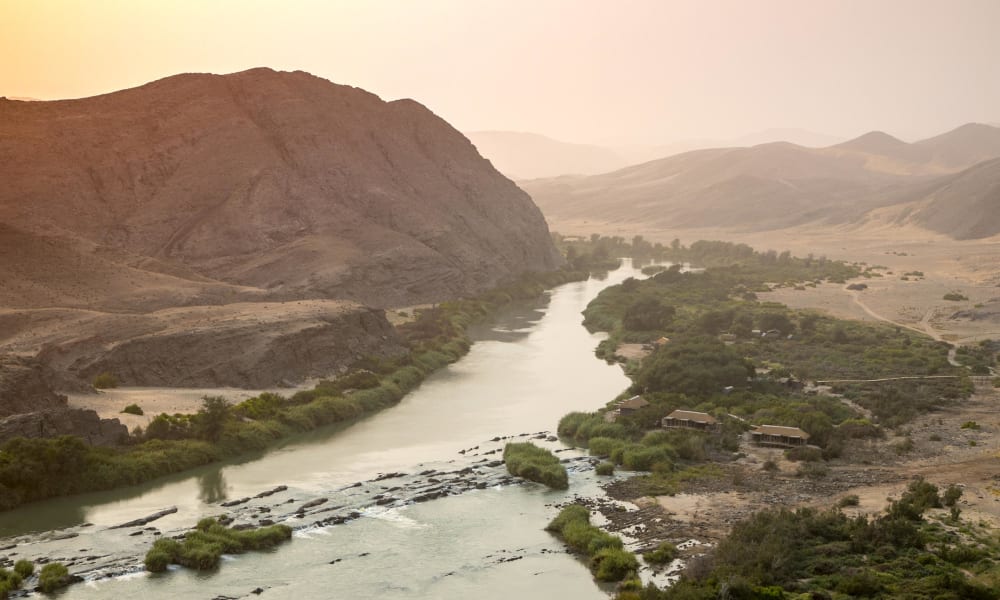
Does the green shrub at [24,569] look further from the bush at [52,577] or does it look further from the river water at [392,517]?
the river water at [392,517]

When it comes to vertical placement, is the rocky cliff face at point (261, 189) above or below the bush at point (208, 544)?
above

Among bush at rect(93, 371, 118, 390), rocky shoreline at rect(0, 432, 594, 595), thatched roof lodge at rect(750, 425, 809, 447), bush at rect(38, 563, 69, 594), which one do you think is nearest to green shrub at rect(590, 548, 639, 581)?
rocky shoreline at rect(0, 432, 594, 595)

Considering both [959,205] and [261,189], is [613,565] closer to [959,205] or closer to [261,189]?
→ [261,189]

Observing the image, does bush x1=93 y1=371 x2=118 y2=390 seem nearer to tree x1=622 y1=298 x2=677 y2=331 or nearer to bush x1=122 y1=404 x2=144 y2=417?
bush x1=122 y1=404 x2=144 y2=417

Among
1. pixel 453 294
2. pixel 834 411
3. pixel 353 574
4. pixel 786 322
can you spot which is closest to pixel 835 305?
pixel 786 322

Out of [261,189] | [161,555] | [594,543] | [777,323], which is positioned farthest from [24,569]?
[261,189]

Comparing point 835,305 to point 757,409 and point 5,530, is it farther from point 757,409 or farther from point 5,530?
point 5,530

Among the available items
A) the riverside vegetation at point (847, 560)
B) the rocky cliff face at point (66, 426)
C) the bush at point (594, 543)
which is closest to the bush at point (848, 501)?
the riverside vegetation at point (847, 560)
